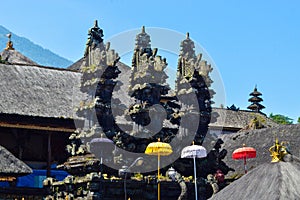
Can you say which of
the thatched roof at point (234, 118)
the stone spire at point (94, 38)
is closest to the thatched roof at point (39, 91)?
the stone spire at point (94, 38)

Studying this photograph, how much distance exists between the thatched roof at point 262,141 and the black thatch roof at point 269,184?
15.9 meters

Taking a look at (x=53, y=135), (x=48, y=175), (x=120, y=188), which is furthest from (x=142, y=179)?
(x=53, y=135)

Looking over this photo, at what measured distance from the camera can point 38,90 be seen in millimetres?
31359

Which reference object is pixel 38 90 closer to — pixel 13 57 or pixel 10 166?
pixel 10 166

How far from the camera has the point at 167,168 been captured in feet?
79.6

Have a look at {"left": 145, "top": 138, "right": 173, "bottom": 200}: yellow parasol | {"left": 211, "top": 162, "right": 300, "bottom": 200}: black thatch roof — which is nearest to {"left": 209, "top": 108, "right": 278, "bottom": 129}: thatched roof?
{"left": 145, "top": 138, "right": 173, "bottom": 200}: yellow parasol

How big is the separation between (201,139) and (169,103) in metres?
2.24

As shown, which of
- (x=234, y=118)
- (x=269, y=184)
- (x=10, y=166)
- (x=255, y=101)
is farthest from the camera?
(x=255, y=101)

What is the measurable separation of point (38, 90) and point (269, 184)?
20.0 meters

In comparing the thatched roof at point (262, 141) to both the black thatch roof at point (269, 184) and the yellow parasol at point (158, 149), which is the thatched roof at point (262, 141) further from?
the black thatch roof at point (269, 184)

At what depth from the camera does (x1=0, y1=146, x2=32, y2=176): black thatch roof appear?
898 inches

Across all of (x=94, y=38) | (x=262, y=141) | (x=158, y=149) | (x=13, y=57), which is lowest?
(x=158, y=149)

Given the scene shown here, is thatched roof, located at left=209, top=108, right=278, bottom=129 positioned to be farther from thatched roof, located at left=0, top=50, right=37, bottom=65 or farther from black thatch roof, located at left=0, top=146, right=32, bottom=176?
black thatch roof, located at left=0, top=146, right=32, bottom=176

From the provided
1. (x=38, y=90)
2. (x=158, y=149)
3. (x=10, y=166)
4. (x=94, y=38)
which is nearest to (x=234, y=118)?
(x=38, y=90)
